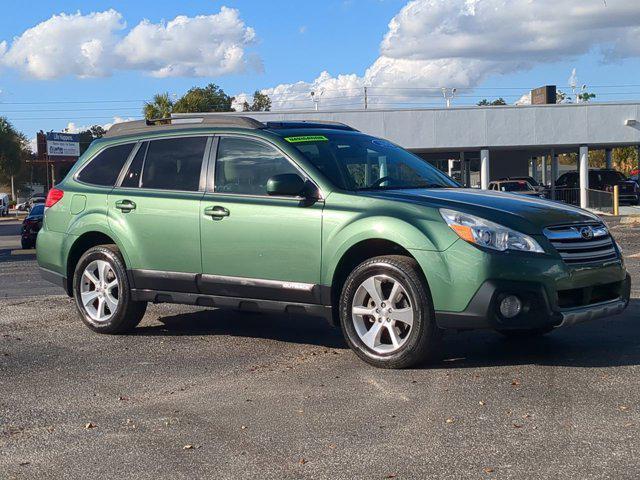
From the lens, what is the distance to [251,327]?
852cm

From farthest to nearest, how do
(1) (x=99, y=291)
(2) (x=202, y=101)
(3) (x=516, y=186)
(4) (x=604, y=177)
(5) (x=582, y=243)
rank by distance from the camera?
(2) (x=202, y=101) < (4) (x=604, y=177) < (3) (x=516, y=186) < (1) (x=99, y=291) < (5) (x=582, y=243)

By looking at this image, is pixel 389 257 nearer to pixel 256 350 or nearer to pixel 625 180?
pixel 256 350

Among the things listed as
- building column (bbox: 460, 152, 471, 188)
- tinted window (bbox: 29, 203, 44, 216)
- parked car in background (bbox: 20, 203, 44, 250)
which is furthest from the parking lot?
building column (bbox: 460, 152, 471, 188)

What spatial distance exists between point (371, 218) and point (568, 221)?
141 cm

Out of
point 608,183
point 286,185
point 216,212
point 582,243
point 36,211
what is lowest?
point 608,183

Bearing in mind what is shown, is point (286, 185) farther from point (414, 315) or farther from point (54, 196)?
point (54, 196)

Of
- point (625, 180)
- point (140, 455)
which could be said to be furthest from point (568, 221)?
point (625, 180)

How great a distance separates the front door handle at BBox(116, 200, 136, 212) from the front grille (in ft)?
11.9

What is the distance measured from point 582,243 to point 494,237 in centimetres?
77

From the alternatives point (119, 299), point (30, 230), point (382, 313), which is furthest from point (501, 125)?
point (382, 313)

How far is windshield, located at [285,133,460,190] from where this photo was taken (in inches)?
280

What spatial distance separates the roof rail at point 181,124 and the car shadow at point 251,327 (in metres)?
1.85

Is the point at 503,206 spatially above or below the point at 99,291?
above

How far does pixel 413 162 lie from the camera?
7.90m
